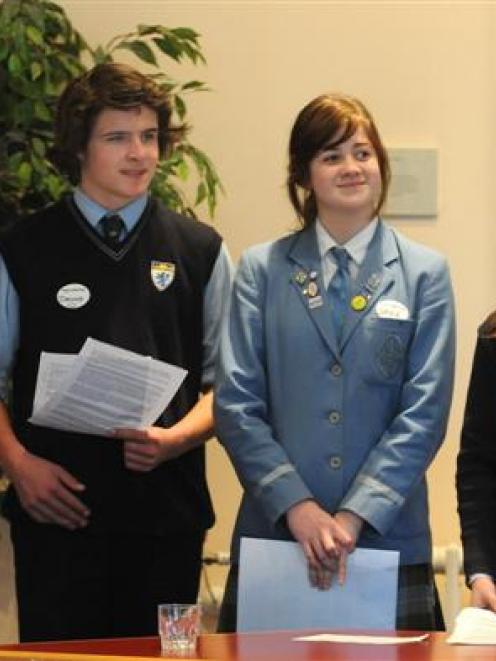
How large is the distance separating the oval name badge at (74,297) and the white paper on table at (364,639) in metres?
1.16

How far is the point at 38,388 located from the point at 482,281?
161 centimetres

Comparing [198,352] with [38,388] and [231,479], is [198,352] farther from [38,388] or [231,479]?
[231,479]

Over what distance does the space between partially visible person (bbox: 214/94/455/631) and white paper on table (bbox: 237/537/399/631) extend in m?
0.03

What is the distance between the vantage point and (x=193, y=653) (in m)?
2.03

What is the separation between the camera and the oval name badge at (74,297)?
314cm

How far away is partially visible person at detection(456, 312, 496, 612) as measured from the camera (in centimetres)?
256

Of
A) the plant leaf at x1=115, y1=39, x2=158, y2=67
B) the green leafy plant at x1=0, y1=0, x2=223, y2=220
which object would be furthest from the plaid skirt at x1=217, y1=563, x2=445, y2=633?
the plant leaf at x1=115, y1=39, x2=158, y2=67

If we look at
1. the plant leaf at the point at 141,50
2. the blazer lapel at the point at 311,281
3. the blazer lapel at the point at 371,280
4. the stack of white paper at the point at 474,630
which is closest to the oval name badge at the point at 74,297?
the blazer lapel at the point at 311,281

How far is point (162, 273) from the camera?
3.20m

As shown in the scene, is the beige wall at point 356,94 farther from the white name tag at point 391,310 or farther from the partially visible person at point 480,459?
the partially visible person at point 480,459

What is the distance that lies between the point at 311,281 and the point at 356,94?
1.35 metres

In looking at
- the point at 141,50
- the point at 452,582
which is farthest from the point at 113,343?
the point at 452,582

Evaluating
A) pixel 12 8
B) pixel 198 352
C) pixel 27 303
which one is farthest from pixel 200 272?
pixel 12 8

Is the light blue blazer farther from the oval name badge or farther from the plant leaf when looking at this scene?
the plant leaf
